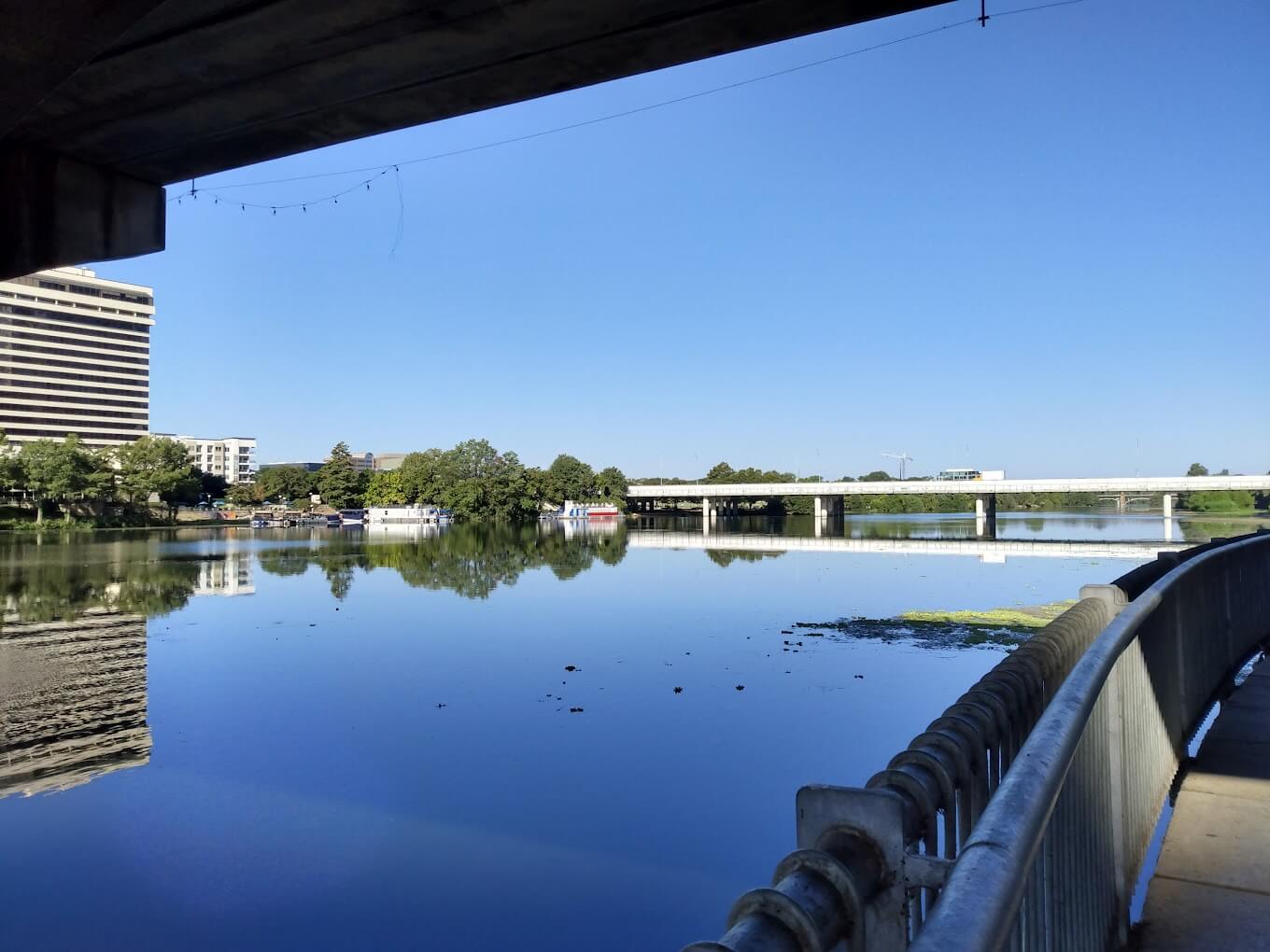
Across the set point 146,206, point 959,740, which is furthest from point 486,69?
point 959,740

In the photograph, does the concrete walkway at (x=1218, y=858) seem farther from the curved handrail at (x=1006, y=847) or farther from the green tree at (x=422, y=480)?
the green tree at (x=422, y=480)

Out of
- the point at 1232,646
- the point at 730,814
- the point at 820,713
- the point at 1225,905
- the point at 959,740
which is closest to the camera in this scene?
the point at 959,740

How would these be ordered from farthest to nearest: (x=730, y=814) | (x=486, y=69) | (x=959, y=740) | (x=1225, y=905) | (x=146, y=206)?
(x=146, y=206), (x=730, y=814), (x=486, y=69), (x=1225, y=905), (x=959, y=740)

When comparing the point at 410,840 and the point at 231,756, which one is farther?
the point at 231,756

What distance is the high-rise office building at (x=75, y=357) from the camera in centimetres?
15062

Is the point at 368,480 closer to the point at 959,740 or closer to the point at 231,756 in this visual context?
the point at 231,756

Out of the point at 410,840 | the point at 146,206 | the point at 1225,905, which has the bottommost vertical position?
the point at 410,840

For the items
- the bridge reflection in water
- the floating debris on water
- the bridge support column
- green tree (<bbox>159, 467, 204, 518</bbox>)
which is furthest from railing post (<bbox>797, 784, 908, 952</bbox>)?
green tree (<bbox>159, 467, 204, 518</bbox>)

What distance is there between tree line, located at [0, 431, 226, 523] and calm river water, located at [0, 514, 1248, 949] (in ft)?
263

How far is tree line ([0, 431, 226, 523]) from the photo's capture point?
99812 millimetres

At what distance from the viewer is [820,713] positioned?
16.4 metres

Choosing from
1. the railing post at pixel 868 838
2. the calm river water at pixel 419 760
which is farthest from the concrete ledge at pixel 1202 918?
the calm river water at pixel 419 760

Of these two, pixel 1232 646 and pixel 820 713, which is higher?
pixel 1232 646

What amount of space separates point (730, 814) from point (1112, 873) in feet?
26.4
